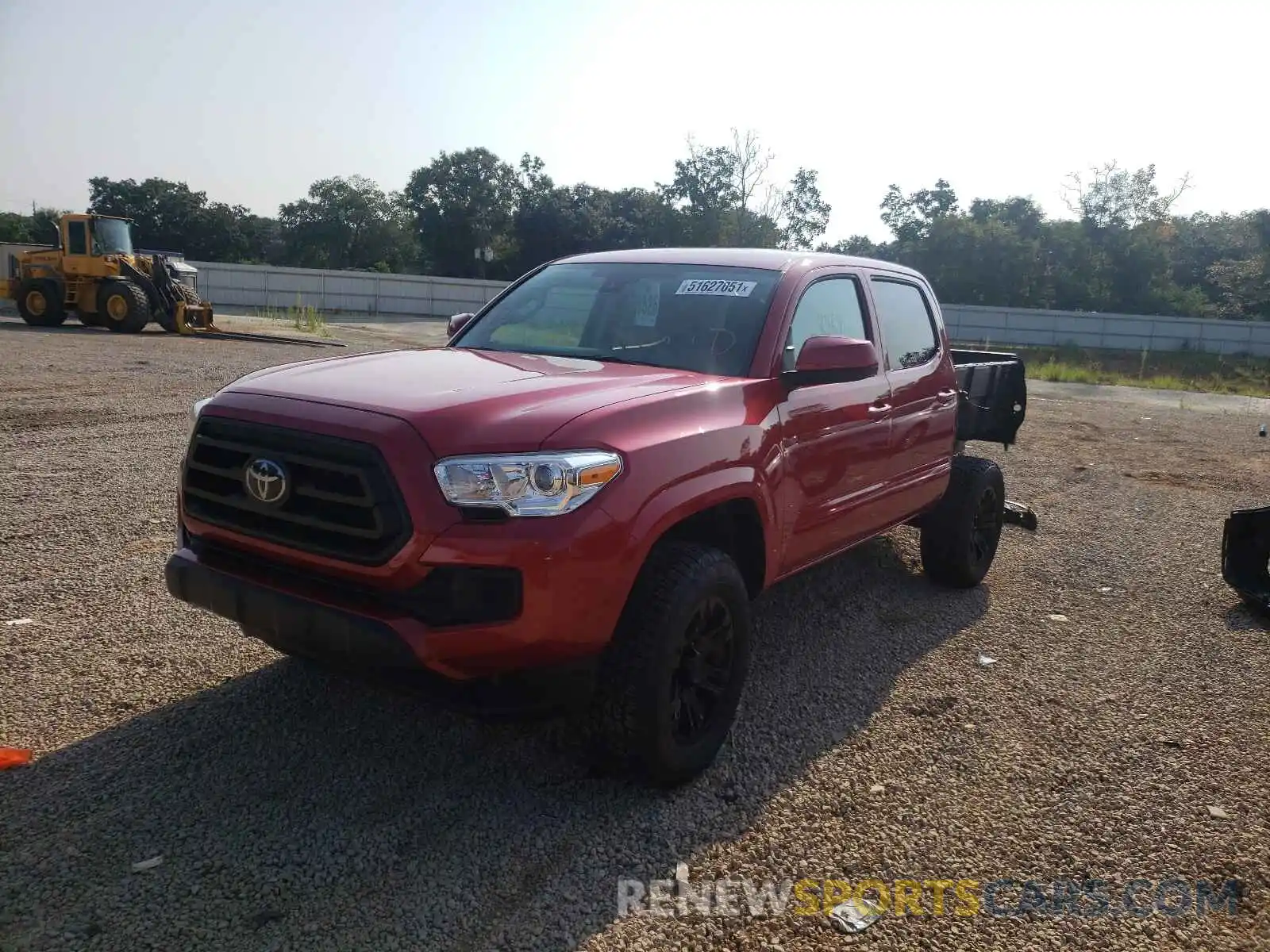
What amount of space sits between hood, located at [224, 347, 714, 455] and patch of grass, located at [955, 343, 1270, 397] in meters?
21.0

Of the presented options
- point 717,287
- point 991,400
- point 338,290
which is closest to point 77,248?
point 338,290

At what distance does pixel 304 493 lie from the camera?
300 centimetres

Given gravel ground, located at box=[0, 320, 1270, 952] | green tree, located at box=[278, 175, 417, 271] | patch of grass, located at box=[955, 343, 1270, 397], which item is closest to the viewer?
gravel ground, located at box=[0, 320, 1270, 952]

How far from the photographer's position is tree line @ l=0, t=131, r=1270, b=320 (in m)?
49.4

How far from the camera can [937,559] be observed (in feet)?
18.8

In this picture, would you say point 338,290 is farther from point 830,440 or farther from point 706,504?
point 706,504

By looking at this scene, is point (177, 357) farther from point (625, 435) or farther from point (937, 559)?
point (625, 435)

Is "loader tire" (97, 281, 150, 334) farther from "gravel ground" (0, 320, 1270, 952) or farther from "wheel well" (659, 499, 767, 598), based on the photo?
"wheel well" (659, 499, 767, 598)

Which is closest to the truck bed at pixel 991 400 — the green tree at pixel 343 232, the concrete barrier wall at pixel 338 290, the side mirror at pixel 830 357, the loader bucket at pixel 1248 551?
the loader bucket at pixel 1248 551

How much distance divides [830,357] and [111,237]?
22320mm

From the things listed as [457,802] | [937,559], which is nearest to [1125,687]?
[937,559]

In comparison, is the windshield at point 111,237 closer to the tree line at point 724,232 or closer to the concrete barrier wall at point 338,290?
the concrete barrier wall at point 338,290

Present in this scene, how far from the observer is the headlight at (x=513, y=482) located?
283 centimetres

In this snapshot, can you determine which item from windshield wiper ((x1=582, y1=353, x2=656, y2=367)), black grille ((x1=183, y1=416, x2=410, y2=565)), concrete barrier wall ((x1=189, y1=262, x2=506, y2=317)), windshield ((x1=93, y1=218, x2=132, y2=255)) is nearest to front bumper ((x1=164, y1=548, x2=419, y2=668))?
black grille ((x1=183, y1=416, x2=410, y2=565))
